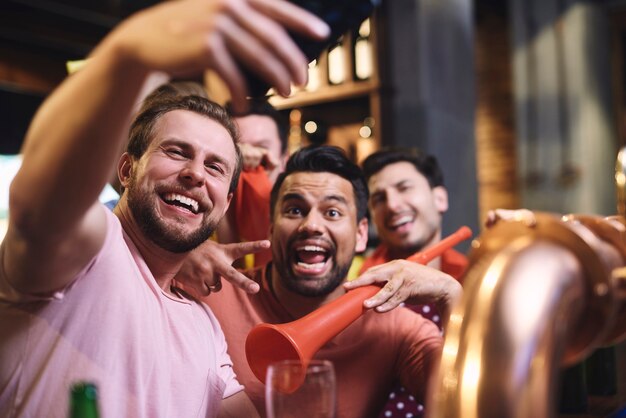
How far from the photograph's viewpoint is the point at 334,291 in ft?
6.24

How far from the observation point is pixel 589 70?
5.43 meters

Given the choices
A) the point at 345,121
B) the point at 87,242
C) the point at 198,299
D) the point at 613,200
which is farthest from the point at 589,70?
the point at 87,242

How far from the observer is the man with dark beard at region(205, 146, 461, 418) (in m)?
1.63

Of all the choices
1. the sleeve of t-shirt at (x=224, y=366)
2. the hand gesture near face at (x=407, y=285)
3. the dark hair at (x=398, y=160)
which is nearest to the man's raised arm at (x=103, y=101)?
the sleeve of t-shirt at (x=224, y=366)

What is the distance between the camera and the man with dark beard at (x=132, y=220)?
20.1 inches

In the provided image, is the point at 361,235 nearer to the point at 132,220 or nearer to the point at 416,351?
the point at 416,351

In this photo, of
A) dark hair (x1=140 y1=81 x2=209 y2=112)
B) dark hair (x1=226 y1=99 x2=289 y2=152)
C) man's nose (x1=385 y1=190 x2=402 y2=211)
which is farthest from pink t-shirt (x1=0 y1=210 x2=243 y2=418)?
man's nose (x1=385 y1=190 x2=402 y2=211)

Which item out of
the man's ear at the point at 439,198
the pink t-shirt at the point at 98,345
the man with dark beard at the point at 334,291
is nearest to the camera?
the pink t-shirt at the point at 98,345

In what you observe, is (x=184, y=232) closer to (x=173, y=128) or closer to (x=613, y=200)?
(x=173, y=128)

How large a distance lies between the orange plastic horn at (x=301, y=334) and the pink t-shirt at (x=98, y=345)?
0.58 ft

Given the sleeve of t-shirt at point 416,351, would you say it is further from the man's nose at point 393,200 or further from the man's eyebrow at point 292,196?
the man's nose at point 393,200

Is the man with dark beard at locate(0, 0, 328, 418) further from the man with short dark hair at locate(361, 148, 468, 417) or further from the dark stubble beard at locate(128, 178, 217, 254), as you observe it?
the man with short dark hair at locate(361, 148, 468, 417)

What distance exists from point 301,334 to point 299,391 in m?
0.38

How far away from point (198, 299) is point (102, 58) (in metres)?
1.00
